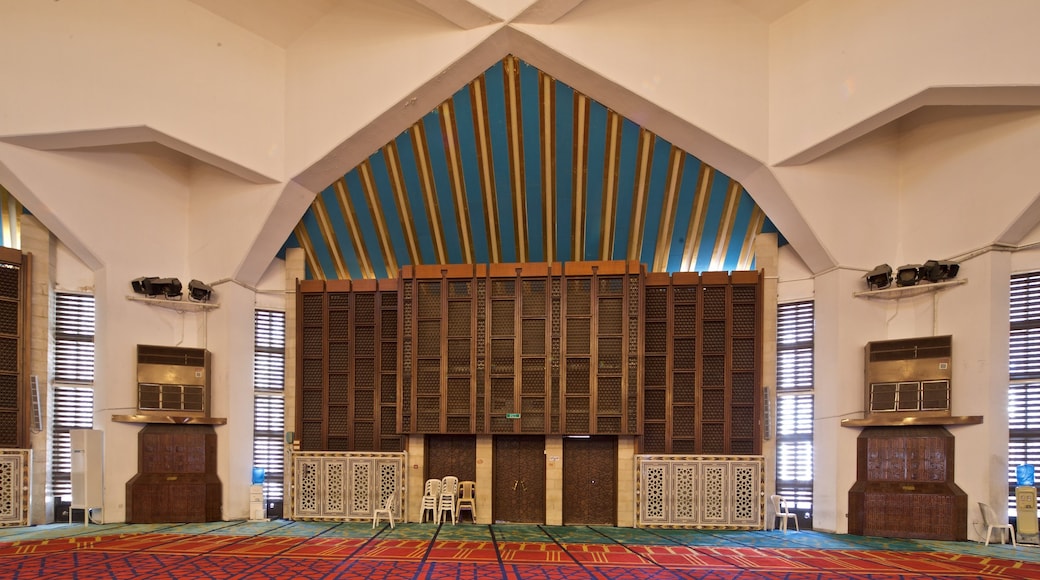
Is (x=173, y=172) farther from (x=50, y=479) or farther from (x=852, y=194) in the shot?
(x=852, y=194)

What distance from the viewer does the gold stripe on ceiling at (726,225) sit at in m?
7.99

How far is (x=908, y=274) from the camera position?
7.06m

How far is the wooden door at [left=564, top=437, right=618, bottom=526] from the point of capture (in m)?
8.20

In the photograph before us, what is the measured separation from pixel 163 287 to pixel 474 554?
4.88 m

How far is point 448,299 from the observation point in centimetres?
830

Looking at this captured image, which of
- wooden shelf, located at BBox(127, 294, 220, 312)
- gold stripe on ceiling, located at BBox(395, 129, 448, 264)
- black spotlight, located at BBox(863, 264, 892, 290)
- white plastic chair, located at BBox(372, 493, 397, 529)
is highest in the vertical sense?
gold stripe on ceiling, located at BBox(395, 129, 448, 264)

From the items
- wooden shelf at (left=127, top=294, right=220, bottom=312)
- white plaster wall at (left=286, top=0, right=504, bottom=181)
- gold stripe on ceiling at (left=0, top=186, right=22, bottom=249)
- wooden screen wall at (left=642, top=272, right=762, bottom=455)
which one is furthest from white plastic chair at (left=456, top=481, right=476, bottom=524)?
gold stripe on ceiling at (left=0, top=186, right=22, bottom=249)

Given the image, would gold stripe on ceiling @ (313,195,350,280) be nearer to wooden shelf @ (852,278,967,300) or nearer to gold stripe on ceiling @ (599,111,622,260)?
gold stripe on ceiling @ (599,111,622,260)

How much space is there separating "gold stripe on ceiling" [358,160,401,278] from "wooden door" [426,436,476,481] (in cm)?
233

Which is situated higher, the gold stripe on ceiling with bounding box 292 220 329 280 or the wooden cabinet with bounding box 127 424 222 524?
the gold stripe on ceiling with bounding box 292 220 329 280

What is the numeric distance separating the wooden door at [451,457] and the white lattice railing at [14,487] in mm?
4460

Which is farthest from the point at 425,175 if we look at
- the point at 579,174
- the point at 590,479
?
the point at 590,479

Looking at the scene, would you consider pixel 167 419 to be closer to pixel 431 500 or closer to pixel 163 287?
pixel 163 287

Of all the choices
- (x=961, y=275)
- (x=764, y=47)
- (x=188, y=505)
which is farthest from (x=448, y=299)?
(x=961, y=275)
